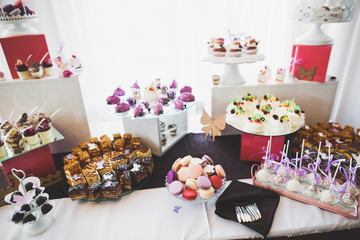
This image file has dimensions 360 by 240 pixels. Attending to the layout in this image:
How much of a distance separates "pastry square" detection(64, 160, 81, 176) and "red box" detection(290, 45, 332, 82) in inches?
72.2

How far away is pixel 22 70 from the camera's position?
1821 millimetres

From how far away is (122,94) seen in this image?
2.02 meters

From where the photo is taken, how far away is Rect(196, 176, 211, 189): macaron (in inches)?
54.9

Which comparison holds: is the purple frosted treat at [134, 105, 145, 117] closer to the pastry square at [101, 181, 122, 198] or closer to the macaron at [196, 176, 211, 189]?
the pastry square at [101, 181, 122, 198]

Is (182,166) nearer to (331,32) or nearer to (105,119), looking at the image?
(105,119)

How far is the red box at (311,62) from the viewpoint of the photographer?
6.53ft

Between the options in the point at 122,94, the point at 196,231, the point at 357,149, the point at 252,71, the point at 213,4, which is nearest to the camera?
the point at 196,231

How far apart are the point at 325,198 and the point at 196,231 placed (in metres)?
0.74

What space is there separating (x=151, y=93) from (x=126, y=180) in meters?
0.69

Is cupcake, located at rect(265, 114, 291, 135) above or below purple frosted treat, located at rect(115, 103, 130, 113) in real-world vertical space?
below

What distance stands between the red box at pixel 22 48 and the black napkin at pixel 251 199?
5.42 feet

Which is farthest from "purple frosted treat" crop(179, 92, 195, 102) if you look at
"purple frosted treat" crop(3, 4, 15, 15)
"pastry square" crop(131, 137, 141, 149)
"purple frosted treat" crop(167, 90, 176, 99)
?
"purple frosted treat" crop(3, 4, 15, 15)

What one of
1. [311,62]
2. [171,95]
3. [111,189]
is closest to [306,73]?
[311,62]

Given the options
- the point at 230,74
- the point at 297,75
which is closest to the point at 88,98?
the point at 230,74
